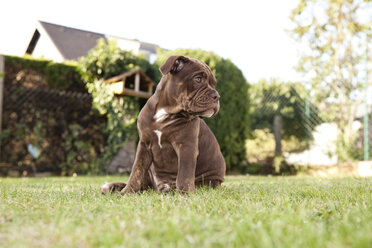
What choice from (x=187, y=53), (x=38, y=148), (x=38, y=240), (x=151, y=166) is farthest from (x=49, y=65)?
(x=38, y=240)

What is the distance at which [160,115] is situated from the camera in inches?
116

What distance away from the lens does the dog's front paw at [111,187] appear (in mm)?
3027

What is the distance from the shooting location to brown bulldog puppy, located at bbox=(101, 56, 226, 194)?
280cm

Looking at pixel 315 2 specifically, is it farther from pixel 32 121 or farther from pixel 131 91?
pixel 32 121

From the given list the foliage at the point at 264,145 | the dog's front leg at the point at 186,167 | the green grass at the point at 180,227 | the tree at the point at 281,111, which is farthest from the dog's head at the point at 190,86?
the tree at the point at 281,111

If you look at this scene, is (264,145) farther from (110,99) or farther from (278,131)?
(110,99)

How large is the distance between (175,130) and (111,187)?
0.81 metres

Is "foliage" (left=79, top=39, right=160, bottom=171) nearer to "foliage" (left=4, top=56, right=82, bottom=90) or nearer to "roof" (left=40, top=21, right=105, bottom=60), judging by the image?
"foliage" (left=4, top=56, right=82, bottom=90)

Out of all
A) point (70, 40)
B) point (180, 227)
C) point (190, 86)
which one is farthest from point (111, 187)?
→ point (70, 40)

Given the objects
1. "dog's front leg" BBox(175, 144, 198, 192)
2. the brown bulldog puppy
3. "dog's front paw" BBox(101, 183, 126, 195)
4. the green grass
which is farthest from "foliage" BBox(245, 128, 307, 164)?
the green grass

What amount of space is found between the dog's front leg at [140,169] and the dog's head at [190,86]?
0.58 meters

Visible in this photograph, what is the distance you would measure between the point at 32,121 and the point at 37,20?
11001 millimetres

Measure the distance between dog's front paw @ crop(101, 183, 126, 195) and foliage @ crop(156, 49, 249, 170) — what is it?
5.49 metres

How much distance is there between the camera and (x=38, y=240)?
4.13 ft
